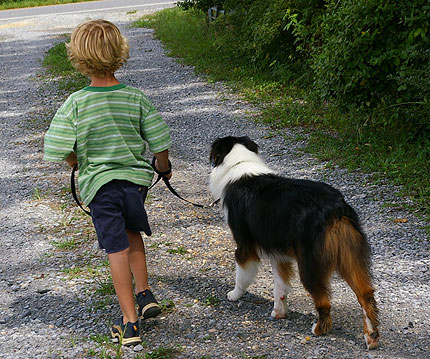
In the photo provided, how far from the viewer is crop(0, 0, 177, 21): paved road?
80.7 ft

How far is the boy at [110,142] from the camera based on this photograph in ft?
10.6

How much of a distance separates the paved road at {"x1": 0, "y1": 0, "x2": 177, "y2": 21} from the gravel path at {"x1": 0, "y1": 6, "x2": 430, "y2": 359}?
17863 mm

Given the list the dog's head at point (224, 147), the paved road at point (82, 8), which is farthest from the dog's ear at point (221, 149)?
the paved road at point (82, 8)

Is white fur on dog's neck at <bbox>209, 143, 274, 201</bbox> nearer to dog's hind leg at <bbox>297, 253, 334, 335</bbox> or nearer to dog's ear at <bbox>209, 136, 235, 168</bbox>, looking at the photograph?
dog's ear at <bbox>209, 136, 235, 168</bbox>

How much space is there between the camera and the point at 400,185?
18.8 feet

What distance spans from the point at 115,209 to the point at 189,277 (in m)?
1.16

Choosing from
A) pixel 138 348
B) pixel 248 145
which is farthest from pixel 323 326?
pixel 248 145

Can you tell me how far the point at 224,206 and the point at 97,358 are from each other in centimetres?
125

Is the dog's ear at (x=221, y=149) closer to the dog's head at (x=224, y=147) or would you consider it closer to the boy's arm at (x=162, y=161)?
the dog's head at (x=224, y=147)

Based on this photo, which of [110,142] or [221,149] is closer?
[110,142]

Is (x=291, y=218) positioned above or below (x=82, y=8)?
below

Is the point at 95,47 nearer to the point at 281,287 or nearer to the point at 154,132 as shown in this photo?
the point at 154,132

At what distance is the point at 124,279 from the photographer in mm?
3479

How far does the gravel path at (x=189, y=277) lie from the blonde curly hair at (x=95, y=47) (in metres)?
1.68
